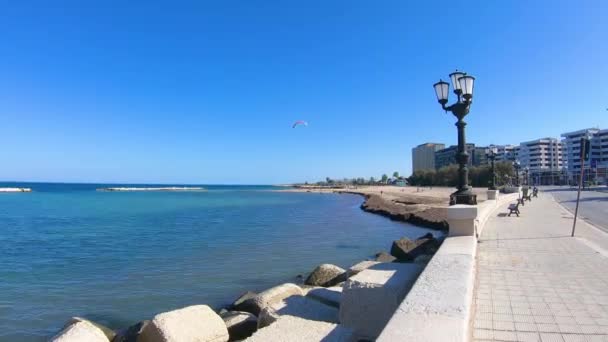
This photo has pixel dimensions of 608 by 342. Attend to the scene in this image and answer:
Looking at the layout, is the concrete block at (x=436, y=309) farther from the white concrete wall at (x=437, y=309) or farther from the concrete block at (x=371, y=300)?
the concrete block at (x=371, y=300)

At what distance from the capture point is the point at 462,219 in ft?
26.2

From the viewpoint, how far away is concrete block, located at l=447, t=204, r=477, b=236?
783 cm

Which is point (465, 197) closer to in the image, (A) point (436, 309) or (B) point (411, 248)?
(B) point (411, 248)

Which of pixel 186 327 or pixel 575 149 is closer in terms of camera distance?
pixel 186 327

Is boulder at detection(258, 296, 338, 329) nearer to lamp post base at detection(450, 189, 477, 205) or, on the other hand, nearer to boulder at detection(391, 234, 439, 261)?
lamp post base at detection(450, 189, 477, 205)

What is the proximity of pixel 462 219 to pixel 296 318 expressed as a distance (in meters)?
4.44

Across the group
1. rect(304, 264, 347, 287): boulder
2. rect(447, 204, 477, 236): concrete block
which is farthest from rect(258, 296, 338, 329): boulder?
rect(304, 264, 347, 287): boulder

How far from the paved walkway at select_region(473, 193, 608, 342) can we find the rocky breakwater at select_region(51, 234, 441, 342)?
3.58 ft

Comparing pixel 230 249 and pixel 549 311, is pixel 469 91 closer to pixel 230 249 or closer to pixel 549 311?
pixel 549 311

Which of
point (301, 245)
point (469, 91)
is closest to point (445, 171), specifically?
point (301, 245)

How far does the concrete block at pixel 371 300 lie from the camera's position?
16.0 feet

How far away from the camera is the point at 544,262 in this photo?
7.28 m

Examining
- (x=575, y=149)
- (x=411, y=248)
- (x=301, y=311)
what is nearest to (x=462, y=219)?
(x=301, y=311)

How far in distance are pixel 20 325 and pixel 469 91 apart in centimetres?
1211
